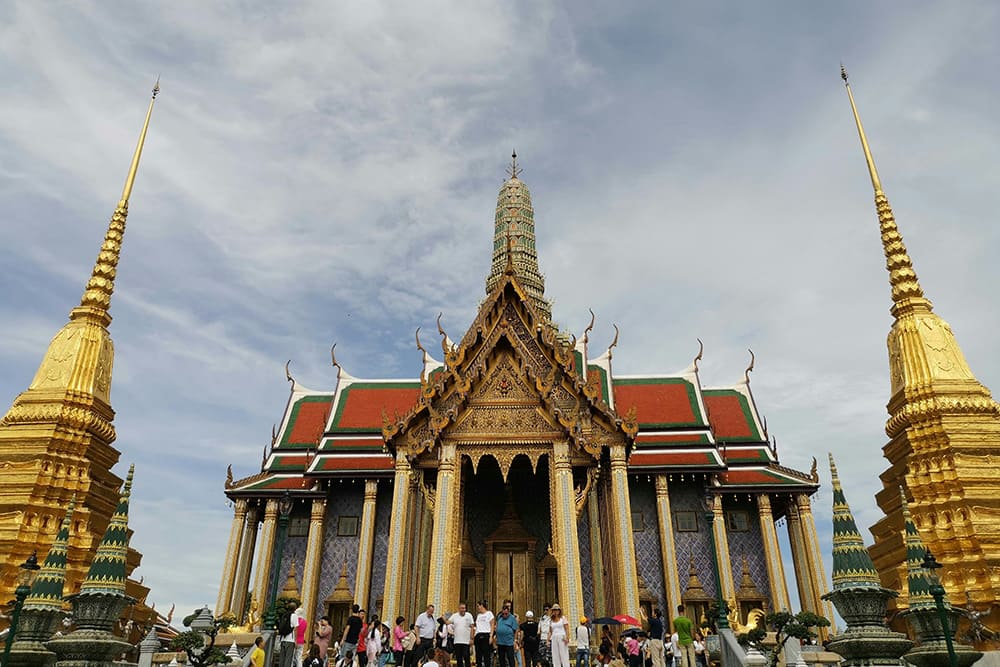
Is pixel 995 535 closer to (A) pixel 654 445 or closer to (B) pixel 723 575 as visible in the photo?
(B) pixel 723 575

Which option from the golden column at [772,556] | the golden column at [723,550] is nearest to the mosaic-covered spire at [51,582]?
the golden column at [723,550]

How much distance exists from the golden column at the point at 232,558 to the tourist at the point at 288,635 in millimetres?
8830

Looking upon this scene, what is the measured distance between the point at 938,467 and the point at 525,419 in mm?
10599

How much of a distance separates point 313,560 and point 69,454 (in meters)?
7.06

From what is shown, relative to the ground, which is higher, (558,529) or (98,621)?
(558,529)

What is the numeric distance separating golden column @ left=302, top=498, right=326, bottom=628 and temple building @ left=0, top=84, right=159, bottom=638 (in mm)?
4465

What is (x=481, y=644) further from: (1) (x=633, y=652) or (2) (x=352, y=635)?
(1) (x=633, y=652)

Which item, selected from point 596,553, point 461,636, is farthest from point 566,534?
point 461,636

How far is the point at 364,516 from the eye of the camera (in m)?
19.8

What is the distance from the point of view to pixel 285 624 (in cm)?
1112

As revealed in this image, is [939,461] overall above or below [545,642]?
above

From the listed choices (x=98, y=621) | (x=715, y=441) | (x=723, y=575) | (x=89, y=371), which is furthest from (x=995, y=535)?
(x=89, y=371)

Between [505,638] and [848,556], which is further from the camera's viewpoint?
[505,638]

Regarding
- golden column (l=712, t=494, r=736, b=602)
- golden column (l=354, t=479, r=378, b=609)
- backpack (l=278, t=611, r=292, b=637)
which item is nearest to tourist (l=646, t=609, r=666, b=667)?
backpack (l=278, t=611, r=292, b=637)
